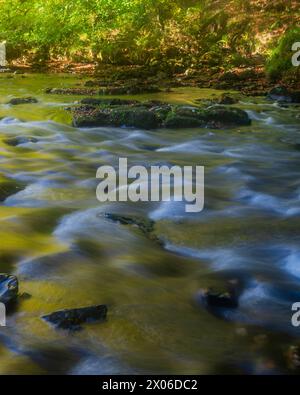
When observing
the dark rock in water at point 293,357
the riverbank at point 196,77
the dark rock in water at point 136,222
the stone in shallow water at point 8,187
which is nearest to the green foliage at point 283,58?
the riverbank at point 196,77

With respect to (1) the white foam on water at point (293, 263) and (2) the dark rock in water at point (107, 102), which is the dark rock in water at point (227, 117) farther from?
(1) the white foam on water at point (293, 263)

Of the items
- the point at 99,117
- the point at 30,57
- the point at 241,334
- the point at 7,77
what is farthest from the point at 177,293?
the point at 30,57

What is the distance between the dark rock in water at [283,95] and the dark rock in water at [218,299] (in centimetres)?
1016

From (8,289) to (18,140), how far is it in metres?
5.95

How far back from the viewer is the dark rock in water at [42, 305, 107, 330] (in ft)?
10.5

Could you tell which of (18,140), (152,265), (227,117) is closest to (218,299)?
(152,265)

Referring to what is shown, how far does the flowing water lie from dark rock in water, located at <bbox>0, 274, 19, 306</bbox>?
2.9 inches

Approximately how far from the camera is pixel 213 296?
12.1 feet

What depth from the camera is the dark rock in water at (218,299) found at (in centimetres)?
360

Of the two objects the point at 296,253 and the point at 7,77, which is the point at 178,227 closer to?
the point at 296,253

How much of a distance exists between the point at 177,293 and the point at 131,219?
5.16 feet

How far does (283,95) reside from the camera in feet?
43.9

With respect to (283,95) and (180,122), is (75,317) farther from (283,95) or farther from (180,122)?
(283,95)
